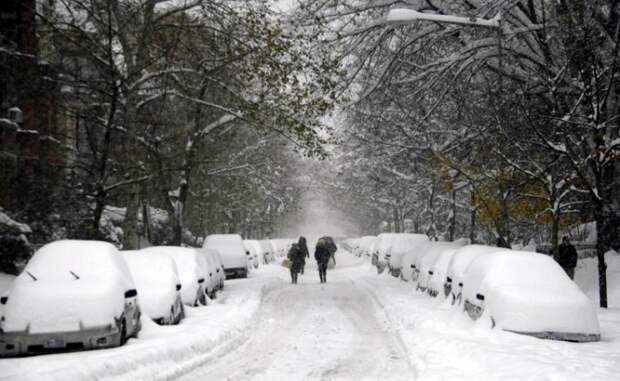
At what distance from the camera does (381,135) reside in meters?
31.6

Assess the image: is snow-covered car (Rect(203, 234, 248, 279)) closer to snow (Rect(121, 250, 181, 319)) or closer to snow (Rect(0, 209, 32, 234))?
snow (Rect(0, 209, 32, 234))

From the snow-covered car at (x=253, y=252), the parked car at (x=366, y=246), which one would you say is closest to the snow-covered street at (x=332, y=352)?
the snow-covered car at (x=253, y=252)

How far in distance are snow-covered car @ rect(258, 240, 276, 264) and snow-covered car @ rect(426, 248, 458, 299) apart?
2559 centimetres

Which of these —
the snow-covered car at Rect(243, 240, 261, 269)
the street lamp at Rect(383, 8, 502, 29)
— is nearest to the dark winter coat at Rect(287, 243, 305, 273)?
the snow-covered car at Rect(243, 240, 261, 269)

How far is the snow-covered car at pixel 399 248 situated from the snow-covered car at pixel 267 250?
49.0 ft

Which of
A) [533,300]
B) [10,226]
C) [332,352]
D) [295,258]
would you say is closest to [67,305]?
[332,352]

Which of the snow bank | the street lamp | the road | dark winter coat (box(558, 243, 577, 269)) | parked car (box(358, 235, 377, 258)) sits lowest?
the road

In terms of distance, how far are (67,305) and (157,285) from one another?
3.26 meters

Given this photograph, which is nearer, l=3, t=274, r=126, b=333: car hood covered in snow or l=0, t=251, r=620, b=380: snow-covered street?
l=0, t=251, r=620, b=380: snow-covered street

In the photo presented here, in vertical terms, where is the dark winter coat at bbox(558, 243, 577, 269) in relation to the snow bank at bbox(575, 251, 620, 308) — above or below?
above

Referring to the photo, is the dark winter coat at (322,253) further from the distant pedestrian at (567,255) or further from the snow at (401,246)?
the distant pedestrian at (567,255)

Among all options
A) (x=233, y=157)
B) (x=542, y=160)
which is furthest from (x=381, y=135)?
(x=542, y=160)

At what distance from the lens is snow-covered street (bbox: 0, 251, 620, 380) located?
8.36 metres

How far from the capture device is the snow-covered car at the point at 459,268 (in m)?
15.0
